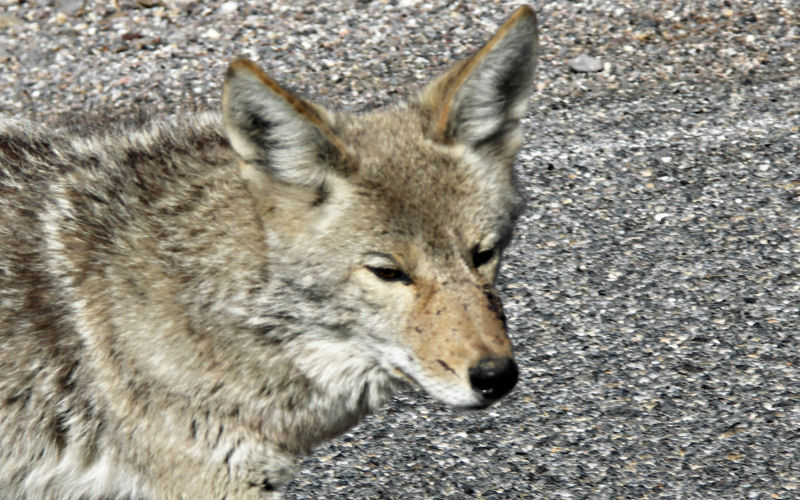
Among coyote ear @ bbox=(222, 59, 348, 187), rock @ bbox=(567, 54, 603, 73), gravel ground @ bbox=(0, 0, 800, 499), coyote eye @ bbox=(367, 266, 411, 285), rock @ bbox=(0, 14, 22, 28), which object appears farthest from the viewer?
rock @ bbox=(0, 14, 22, 28)

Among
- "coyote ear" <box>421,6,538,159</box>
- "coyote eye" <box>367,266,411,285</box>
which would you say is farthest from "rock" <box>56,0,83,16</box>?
"coyote eye" <box>367,266,411,285</box>

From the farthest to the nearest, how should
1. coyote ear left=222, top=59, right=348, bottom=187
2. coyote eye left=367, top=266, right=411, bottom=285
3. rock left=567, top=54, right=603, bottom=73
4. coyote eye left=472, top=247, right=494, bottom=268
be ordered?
rock left=567, top=54, right=603, bottom=73 → coyote eye left=472, top=247, right=494, bottom=268 → coyote eye left=367, top=266, right=411, bottom=285 → coyote ear left=222, top=59, right=348, bottom=187

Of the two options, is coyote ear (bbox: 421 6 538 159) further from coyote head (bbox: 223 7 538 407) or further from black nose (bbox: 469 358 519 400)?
black nose (bbox: 469 358 519 400)

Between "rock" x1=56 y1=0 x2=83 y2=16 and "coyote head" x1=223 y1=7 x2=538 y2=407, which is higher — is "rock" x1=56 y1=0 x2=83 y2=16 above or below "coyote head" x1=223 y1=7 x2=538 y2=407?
below

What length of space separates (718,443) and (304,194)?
2.35 m

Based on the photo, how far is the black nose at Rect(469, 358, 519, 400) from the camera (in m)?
3.10

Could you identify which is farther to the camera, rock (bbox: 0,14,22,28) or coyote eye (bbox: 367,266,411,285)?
rock (bbox: 0,14,22,28)

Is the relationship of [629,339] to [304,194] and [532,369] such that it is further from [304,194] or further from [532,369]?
[304,194]

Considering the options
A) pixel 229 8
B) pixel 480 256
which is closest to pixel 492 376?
pixel 480 256

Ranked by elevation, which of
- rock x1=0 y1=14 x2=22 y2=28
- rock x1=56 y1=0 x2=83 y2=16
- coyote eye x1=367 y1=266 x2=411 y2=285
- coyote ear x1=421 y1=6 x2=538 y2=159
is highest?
coyote ear x1=421 y1=6 x2=538 y2=159

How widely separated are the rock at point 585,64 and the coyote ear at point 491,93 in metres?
3.51

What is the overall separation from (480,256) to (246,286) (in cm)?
82

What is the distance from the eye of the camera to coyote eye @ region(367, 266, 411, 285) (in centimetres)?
324

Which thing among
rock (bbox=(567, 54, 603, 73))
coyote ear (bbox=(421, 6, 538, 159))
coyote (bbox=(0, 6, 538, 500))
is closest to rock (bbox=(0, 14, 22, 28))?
rock (bbox=(567, 54, 603, 73))
